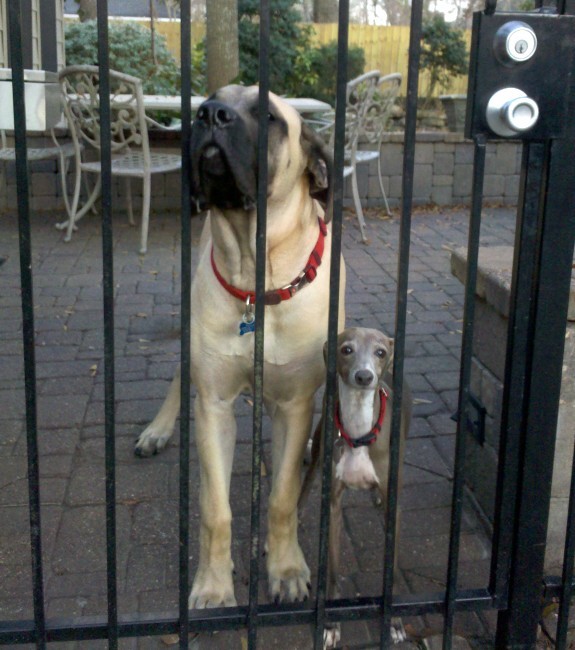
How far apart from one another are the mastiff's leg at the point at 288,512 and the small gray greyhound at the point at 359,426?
145 mm

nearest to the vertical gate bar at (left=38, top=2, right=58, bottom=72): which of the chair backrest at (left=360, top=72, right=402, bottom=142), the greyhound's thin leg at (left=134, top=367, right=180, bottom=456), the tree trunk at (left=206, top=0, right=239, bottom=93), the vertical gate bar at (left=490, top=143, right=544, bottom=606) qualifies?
the tree trunk at (left=206, top=0, right=239, bottom=93)

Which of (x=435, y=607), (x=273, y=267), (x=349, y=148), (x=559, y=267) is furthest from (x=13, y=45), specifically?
(x=349, y=148)

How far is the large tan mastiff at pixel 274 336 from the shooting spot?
2.45 metres

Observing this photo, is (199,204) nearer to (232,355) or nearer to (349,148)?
(232,355)

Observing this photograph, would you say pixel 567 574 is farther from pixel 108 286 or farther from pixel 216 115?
pixel 216 115

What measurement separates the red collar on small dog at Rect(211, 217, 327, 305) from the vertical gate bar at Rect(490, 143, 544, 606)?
0.77m

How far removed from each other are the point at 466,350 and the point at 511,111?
1.83 ft

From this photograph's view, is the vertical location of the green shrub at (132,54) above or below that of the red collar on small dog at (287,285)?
above

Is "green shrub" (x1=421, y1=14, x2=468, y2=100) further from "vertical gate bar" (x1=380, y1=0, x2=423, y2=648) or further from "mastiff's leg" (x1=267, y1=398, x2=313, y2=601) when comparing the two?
"vertical gate bar" (x1=380, y1=0, x2=423, y2=648)

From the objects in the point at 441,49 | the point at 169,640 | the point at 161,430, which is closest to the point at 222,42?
the point at 441,49

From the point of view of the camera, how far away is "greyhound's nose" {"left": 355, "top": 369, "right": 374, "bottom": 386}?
234cm

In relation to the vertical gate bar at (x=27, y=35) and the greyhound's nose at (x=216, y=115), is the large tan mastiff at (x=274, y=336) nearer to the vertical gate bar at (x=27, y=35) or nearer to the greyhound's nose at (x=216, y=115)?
the greyhound's nose at (x=216, y=115)

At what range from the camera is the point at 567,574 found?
2076 mm

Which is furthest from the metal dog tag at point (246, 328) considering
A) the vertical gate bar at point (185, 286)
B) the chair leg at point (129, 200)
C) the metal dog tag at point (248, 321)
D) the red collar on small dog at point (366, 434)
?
the chair leg at point (129, 200)
